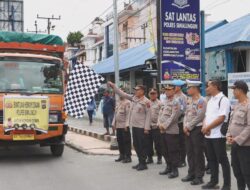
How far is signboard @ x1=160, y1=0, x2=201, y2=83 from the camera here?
13.4 meters

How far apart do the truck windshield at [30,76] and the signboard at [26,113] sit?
377 mm

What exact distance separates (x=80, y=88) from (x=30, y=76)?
1.28 metres

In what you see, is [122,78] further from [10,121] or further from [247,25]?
[10,121]

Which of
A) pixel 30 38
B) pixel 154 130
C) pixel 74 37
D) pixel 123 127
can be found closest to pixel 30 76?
pixel 30 38

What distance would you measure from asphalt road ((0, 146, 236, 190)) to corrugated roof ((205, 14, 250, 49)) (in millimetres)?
6721

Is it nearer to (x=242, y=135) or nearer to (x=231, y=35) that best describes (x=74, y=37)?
(x=231, y=35)

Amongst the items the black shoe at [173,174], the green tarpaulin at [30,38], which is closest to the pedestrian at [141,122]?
the black shoe at [173,174]

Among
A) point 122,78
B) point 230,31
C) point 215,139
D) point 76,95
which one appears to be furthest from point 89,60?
point 215,139

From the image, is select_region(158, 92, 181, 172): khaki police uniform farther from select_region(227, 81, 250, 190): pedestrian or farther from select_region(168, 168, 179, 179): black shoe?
select_region(227, 81, 250, 190): pedestrian

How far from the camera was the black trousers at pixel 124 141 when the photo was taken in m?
10.7

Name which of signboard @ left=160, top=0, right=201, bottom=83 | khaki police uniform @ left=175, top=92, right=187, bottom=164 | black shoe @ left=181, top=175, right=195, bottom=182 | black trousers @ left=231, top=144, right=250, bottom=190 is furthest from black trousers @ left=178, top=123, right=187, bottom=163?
signboard @ left=160, top=0, right=201, bottom=83

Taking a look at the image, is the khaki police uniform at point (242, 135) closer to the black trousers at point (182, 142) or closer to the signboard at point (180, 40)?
the black trousers at point (182, 142)

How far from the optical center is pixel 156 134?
1036 centimetres

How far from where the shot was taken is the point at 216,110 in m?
7.32
